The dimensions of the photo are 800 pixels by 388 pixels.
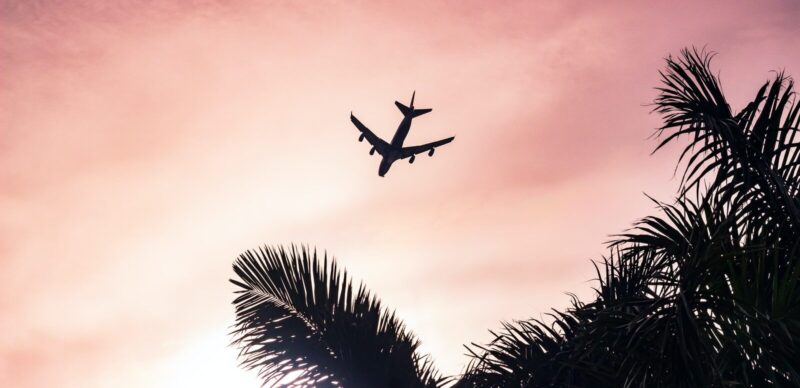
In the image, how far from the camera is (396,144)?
33969 millimetres

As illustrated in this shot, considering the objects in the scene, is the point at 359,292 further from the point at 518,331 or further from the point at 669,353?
the point at 669,353

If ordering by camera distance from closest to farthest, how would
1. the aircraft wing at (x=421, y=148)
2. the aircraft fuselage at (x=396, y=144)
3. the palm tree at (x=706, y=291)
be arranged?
the palm tree at (x=706, y=291) < the aircraft fuselage at (x=396, y=144) < the aircraft wing at (x=421, y=148)

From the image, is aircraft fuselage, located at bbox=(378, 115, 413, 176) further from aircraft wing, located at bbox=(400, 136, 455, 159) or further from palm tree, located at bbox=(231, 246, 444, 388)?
palm tree, located at bbox=(231, 246, 444, 388)

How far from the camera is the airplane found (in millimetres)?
33906

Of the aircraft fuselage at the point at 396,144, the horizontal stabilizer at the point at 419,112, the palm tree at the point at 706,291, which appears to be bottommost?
the palm tree at the point at 706,291

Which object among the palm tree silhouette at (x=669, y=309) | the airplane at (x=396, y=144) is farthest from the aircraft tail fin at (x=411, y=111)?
the palm tree silhouette at (x=669, y=309)

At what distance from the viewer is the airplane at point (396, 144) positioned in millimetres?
33906

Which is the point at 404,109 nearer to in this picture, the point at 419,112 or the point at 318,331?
the point at 419,112

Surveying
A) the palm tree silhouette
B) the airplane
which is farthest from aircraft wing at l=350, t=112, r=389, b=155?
the palm tree silhouette

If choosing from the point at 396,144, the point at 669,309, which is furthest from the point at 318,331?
the point at 396,144

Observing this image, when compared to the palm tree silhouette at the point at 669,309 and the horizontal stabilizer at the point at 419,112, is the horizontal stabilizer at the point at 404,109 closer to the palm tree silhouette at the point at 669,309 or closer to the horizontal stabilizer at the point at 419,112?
the horizontal stabilizer at the point at 419,112

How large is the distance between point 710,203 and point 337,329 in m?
2.74

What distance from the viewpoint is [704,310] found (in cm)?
349

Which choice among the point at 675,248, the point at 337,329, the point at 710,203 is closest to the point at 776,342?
the point at 675,248
